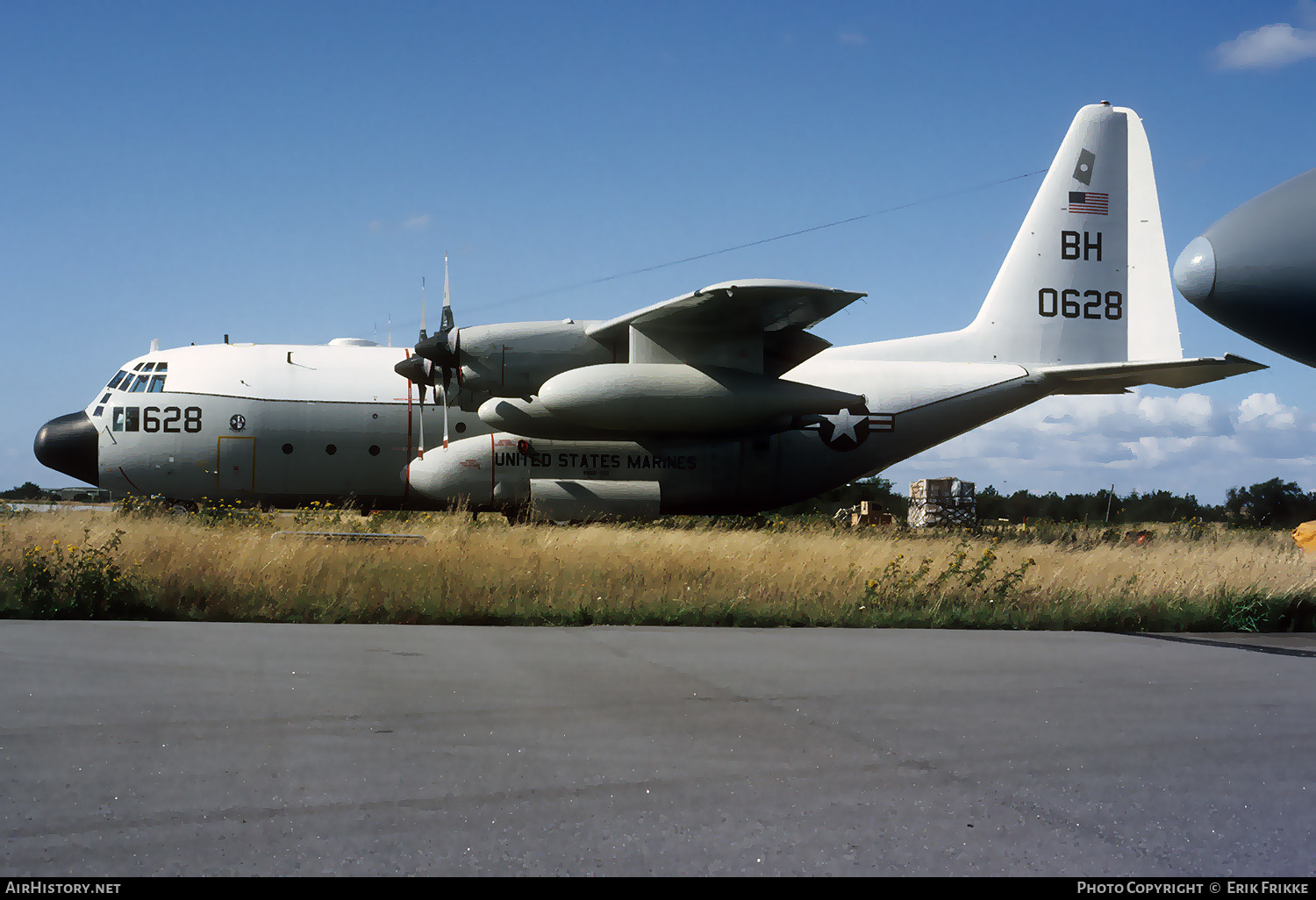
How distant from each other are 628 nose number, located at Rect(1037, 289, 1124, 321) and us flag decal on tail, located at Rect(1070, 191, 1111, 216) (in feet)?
5.83

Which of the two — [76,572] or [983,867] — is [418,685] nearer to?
[983,867]

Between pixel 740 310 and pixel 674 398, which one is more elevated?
pixel 740 310

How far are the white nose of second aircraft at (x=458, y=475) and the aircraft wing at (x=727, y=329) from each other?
298 centimetres

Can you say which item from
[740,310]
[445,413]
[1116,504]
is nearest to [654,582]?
[740,310]

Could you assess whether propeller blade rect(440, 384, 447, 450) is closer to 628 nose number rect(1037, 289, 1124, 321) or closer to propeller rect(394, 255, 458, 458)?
propeller rect(394, 255, 458, 458)

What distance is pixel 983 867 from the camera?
2.88 metres

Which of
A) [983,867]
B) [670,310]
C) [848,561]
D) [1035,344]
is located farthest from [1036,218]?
[983,867]

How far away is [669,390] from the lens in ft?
49.6

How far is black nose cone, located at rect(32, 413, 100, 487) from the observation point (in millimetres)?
18125

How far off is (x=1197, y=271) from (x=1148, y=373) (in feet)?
52.1

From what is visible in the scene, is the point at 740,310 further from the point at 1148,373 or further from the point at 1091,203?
the point at 1091,203

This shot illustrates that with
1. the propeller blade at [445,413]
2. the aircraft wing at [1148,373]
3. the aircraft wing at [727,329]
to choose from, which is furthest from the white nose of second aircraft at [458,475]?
the aircraft wing at [1148,373]

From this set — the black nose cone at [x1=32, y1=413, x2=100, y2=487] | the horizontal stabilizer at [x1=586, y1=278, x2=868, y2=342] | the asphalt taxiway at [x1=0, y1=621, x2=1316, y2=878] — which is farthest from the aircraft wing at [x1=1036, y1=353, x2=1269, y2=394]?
the black nose cone at [x1=32, y1=413, x2=100, y2=487]

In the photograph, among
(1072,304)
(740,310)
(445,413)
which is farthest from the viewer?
(1072,304)
